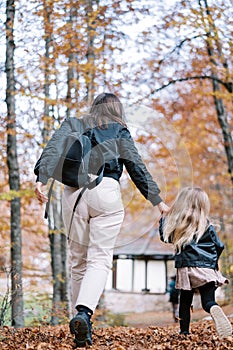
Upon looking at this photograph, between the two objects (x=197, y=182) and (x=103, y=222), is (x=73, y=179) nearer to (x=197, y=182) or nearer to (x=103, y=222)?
(x=103, y=222)

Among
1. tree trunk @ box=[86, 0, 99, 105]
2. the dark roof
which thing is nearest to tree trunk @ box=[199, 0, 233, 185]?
tree trunk @ box=[86, 0, 99, 105]

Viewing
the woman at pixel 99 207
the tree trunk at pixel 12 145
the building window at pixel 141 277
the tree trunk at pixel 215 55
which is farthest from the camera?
the building window at pixel 141 277

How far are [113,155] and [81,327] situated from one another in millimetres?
1301

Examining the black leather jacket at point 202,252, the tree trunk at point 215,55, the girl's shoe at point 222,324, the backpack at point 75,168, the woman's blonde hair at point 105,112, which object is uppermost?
the tree trunk at point 215,55

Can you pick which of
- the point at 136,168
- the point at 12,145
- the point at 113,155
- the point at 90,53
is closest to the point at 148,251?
the point at 90,53

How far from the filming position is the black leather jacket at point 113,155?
4.00m

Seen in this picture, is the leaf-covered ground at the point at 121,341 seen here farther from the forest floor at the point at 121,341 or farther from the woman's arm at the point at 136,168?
the woman's arm at the point at 136,168

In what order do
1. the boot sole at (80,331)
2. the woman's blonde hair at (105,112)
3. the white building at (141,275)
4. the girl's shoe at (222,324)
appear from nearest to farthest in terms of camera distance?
the boot sole at (80,331), the girl's shoe at (222,324), the woman's blonde hair at (105,112), the white building at (141,275)

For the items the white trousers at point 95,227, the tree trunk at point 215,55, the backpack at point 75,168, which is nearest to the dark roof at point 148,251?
the tree trunk at point 215,55

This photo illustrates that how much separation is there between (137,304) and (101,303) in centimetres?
1816

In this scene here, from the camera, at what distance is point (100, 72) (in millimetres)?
11016

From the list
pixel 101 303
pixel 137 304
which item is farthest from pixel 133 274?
pixel 101 303

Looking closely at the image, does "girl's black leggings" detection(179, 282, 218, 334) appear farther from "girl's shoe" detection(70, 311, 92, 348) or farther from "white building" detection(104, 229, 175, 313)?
"white building" detection(104, 229, 175, 313)

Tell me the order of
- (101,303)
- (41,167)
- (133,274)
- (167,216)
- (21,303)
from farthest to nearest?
(133,274), (101,303), (21,303), (167,216), (41,167)
